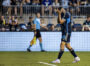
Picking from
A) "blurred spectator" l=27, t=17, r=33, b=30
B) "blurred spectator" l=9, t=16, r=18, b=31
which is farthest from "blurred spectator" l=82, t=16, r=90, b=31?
"blurred spectator" l=9, t=16, r=18, b=31

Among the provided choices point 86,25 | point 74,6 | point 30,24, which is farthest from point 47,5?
point 86,25

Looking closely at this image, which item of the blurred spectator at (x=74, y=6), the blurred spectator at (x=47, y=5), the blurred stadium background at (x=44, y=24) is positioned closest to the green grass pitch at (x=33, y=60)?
the blurred stadium background at (x=44, y=24)

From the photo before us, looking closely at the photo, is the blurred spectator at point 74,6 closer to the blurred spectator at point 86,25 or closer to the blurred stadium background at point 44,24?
the blurred stadium background at point 44,24

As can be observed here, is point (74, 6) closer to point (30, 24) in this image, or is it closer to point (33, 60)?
point (30, 24)

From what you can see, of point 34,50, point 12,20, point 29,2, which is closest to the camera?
point 34,50

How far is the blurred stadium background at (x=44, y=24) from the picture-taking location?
1838cm

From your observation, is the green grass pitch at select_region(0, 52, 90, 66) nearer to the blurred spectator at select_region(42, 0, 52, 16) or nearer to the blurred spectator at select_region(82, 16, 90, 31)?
the blurred spectator at select_region(82, 16, 90, 31)

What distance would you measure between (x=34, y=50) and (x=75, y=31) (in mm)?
2390

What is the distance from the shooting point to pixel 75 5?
21406 mm

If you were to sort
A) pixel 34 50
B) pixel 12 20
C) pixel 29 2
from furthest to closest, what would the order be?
pixel 29 2, pixel 12 20, pixel 34 50

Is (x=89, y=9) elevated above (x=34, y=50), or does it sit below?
above

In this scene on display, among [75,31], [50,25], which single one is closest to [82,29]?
[75,31]

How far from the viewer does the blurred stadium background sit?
18375 millimetres

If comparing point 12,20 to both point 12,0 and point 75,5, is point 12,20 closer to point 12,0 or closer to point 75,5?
point 12,0
